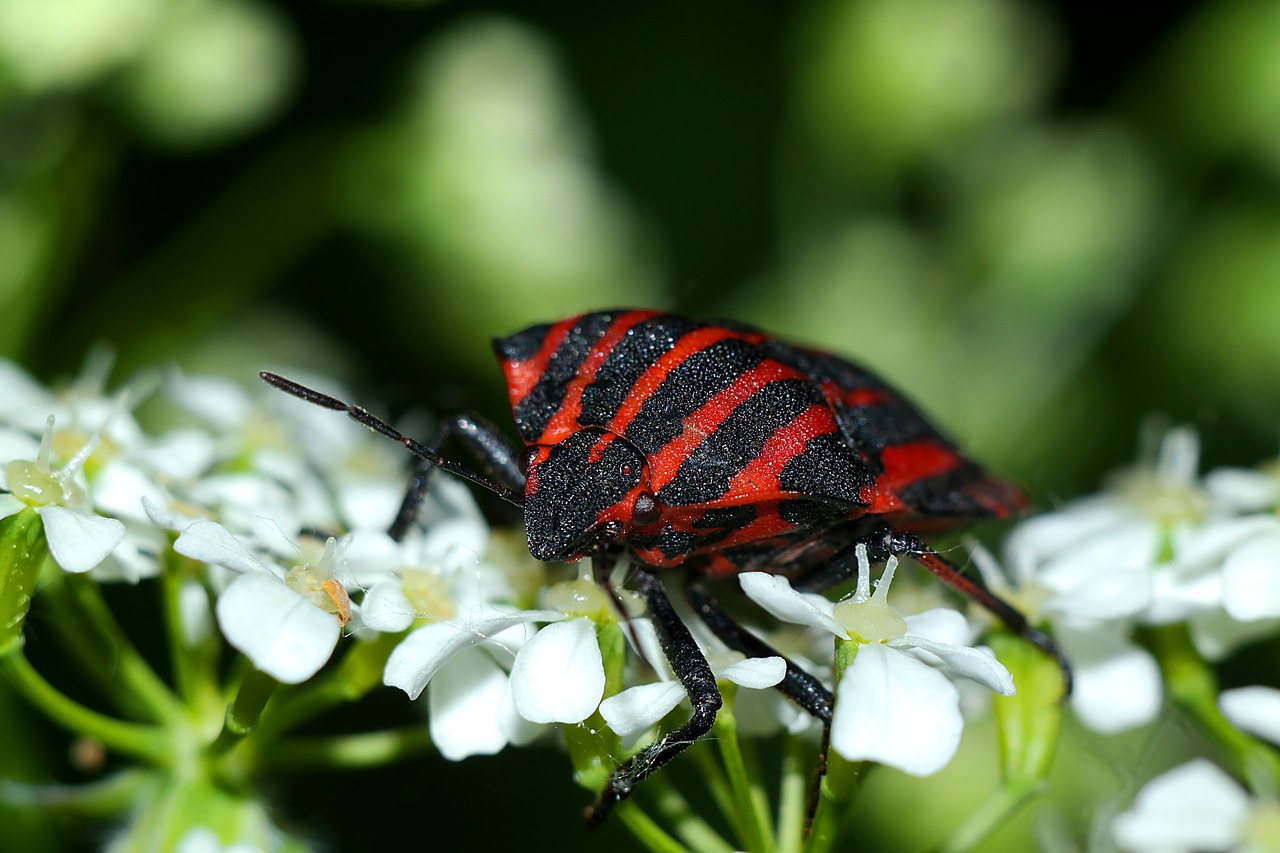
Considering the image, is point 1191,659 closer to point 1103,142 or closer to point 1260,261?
point 1260,261

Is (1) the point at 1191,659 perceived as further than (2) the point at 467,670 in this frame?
Yes

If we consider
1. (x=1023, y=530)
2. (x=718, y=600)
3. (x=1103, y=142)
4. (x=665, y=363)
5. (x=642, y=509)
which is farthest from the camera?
(x=1103, y=142)

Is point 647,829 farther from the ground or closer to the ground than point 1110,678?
closer to the ground

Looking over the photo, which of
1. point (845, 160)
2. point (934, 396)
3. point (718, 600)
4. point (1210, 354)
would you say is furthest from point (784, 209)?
point (718, 600)

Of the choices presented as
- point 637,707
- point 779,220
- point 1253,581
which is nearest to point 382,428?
point 637,707

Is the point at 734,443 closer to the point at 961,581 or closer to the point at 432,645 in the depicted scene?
the point at 961,581

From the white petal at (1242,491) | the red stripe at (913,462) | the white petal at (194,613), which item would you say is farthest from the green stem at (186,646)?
the white petal at (1242,491)
